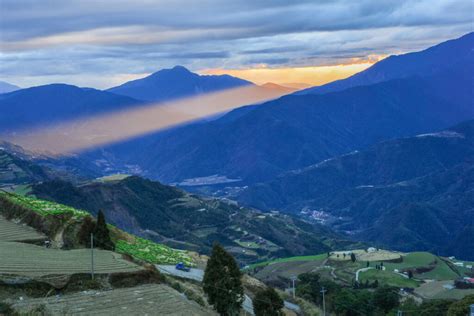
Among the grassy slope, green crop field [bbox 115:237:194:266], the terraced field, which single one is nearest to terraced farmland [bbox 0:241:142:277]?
the terraced field

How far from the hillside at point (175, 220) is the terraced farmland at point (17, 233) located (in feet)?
304

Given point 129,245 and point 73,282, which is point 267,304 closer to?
point 73,282

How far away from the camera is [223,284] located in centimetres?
3866

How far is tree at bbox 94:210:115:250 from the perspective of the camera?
4559 cm

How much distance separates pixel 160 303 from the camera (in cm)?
3206

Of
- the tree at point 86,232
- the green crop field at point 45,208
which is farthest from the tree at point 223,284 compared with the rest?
the green crop field at point 45,208

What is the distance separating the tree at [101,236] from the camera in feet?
150

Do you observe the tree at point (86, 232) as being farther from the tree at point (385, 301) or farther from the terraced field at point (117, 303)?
the tree at point (385, 301)

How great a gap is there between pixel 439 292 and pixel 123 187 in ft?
344

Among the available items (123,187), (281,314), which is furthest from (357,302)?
(123,187)

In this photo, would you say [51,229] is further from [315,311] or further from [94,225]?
[315,311]

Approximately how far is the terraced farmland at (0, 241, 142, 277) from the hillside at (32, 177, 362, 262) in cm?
10059

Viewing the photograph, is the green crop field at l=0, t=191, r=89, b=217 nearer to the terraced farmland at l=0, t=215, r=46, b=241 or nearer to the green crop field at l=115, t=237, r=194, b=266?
the terraced farmland at l=0, t=215, r=46, b=241

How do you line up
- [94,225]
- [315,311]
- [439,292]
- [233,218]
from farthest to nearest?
[233,218] < [439,292] < [315,311] < [94,225]
